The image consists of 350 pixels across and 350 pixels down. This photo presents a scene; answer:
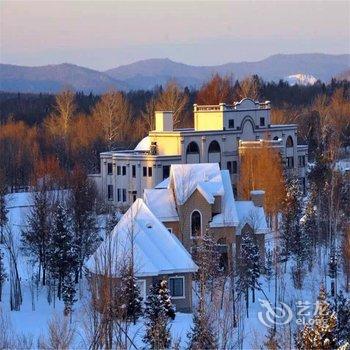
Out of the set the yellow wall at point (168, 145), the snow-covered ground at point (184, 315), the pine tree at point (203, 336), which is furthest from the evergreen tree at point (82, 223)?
the pine tree at point (203, 336)

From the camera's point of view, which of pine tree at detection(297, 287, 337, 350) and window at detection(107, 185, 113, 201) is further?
window at detection(107, 185, 113, 201)

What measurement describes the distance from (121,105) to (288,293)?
1003 inches

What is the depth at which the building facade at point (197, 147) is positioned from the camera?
1364 inches

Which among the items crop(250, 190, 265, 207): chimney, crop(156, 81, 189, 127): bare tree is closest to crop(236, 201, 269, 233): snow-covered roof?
crop(250, 190, 265, 207): chimney

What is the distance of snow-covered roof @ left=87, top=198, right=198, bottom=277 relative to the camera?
20469mm

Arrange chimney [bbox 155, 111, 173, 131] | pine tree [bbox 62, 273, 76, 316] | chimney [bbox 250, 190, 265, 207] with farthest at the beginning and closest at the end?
chimney [bbox 155, 111, 173, 131]
chimney [bbox 250, 190, 265, 207]
pine tree [bbox 62, 273, 76, 316]

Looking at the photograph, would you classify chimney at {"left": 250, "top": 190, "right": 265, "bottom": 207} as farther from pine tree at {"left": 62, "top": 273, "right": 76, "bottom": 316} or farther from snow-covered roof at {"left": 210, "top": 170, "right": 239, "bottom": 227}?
pine tree at {"left": 62, "top": 273, "right": 76, "bottom": 316}

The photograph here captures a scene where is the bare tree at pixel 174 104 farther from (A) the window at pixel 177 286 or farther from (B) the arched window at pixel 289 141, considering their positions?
(A) the window at pixel 177 286

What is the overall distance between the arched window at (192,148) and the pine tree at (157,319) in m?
14.9

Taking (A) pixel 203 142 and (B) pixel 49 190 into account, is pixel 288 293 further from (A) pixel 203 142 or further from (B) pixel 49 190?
(A) pixel 203 142

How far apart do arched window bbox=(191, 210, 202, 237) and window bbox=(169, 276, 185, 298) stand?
3.50 metres

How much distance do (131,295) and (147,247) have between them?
240cm

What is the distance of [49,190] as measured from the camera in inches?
1140

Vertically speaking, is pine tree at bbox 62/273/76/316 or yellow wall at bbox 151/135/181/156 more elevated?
yellow wall at bbox 151/135/181/156
